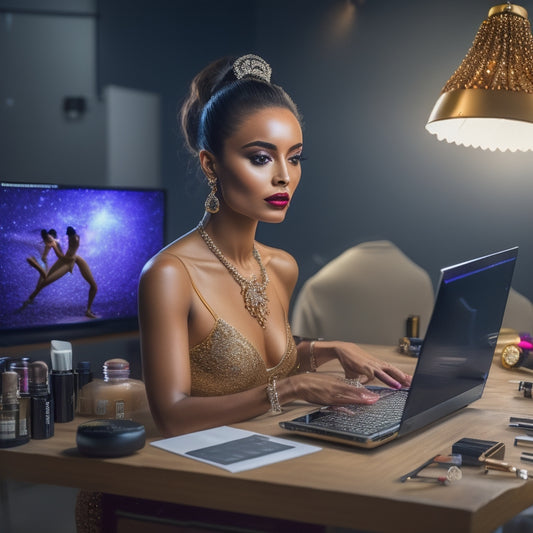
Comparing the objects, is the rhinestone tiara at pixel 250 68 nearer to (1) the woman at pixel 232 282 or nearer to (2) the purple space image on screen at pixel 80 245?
(1) the woman at pixel 232 282

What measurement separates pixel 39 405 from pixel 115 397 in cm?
22

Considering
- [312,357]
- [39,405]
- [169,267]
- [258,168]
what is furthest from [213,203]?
[39,405]

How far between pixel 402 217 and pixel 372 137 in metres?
0.41

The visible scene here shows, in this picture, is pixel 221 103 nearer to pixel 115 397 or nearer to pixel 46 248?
pixel 115 397

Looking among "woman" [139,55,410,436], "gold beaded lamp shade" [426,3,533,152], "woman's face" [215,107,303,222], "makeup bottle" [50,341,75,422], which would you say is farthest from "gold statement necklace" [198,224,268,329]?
"gold beaded lamp shade" [426,3,533,152]

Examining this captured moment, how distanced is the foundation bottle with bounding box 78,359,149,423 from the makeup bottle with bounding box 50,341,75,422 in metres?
0.05

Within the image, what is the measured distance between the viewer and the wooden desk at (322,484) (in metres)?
1.12

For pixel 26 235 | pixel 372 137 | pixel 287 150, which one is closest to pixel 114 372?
pixel 287 150

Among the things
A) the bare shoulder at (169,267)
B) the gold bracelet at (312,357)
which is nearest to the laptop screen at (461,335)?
the gold bracelet at (312,357)

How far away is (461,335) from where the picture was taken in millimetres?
1434

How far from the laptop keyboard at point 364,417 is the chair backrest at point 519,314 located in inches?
65.1

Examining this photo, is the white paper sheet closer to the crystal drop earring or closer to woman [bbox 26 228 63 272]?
the crystal drop earring

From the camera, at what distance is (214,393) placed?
5.75 feet

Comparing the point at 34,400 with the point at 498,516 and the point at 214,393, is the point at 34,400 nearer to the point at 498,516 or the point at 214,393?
the point at 214,393
